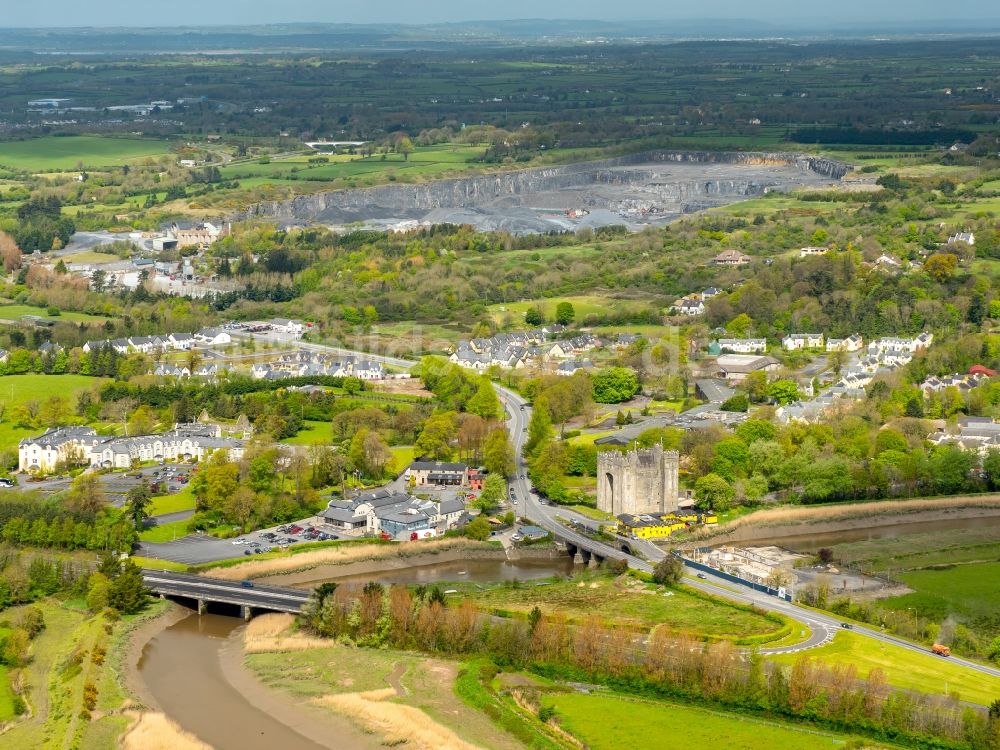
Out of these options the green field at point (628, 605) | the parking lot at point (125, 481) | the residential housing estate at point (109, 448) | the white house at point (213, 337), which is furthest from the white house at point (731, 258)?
the green field at point (628, 605)

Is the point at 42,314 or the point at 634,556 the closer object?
the point at 634,556

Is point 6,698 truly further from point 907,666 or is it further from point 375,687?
point 907,666

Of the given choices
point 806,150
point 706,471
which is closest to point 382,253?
point 706,471

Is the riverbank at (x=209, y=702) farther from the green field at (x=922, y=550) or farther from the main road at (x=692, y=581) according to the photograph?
the green field at (x=922, y=550)

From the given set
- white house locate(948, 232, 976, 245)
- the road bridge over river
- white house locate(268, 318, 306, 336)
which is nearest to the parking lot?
the road bridge over river

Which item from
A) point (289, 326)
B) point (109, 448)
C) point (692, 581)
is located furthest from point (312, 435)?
point (289, 326)

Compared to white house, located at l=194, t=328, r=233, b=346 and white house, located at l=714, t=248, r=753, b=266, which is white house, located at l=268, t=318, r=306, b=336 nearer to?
white house, located at l=194, t=328, r=233, b=346

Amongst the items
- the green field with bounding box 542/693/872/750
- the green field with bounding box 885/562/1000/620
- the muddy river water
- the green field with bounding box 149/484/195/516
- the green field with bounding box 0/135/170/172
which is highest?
the green field with bounding box 0/135/170/172

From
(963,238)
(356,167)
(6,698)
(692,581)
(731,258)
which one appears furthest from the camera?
(356,167)
